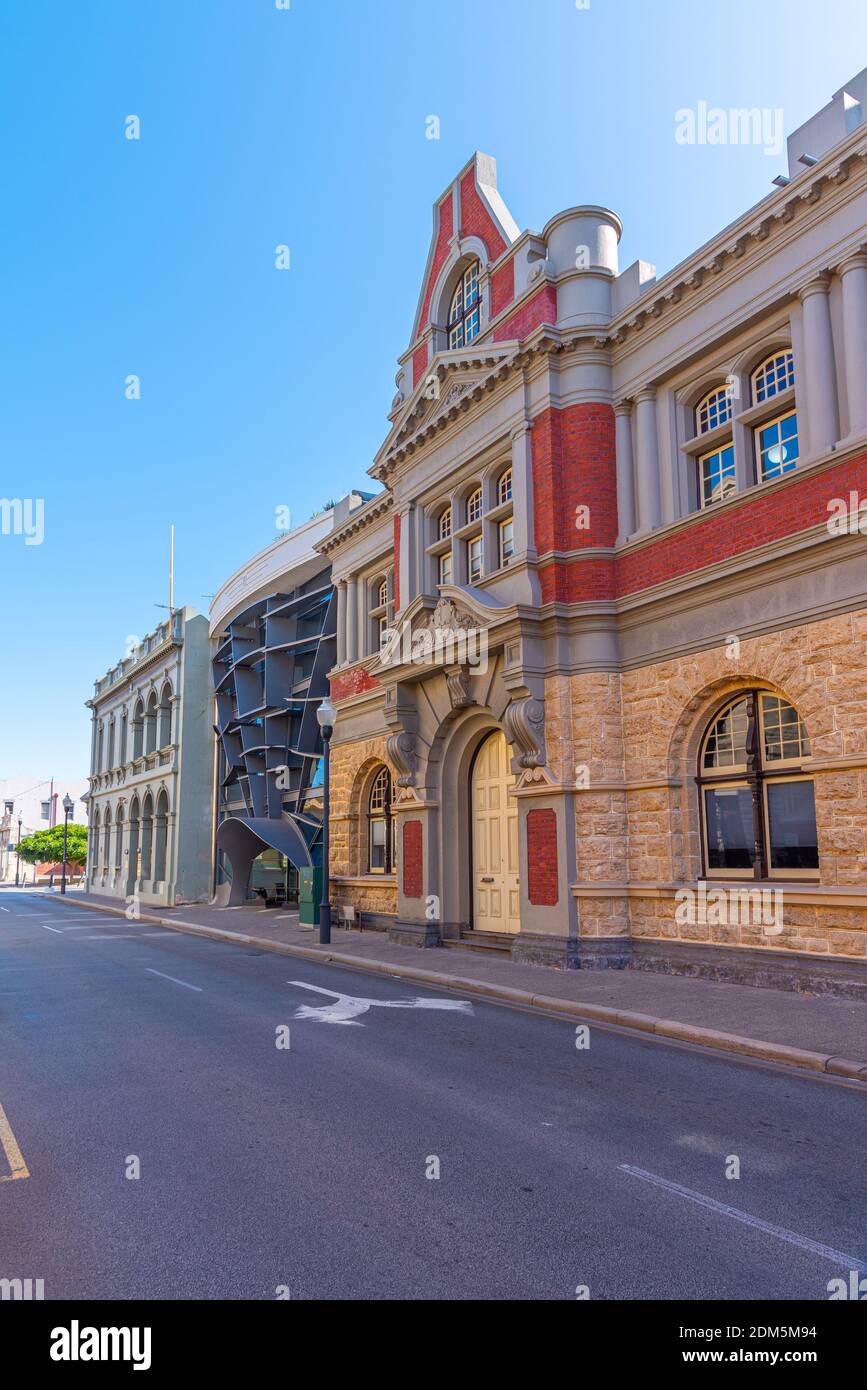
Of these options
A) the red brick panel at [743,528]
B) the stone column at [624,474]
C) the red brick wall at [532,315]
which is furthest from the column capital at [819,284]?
the red brick wall at [532,315]

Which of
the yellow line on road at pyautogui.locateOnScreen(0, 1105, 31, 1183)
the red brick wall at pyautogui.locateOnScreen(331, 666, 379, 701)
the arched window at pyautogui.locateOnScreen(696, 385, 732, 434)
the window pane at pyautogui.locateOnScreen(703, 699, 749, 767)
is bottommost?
the yellow line on road at pyautogui.locateOnScreen(0, 1105, 31, 1183)

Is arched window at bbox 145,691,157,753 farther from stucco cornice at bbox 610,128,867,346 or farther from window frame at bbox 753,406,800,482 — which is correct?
window frame at bbox 753,406,800,482

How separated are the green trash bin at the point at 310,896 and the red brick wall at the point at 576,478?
10.9m

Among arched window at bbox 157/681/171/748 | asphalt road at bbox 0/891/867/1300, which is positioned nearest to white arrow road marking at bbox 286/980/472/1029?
asphalt road at bbox 0/891/867/1300

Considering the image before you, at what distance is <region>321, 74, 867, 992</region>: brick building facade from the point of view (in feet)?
36.6

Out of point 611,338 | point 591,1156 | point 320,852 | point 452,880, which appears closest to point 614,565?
point 611,338

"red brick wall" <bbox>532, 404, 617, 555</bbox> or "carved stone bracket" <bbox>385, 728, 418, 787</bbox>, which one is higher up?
"red brick wall" <bbox>532, 404, 617, 555</bbox>

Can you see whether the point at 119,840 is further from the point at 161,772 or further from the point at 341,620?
the point at 341,620

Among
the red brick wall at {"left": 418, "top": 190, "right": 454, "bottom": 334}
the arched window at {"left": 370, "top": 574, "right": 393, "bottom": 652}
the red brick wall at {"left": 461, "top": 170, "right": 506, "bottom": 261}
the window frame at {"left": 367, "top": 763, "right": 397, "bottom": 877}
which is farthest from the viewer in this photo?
the arched window at {"left": 370, "top": 574, "right": 393, "bottom": 652}

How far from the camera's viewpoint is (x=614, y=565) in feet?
47.9

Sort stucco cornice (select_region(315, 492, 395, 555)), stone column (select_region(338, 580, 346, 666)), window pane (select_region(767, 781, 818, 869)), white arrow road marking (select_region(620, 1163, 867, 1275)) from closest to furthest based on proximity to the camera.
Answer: white arrow road marking (select_region(620, 1163, 867, 1275)) < window pane (select_region(767, 781, 818, 869)) < stucco cornice (select_region(315, 492, 395, 555)) < stone column (select_region(338, 580, 346, 666))

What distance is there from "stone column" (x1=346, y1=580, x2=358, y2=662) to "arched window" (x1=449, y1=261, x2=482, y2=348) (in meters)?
7.06

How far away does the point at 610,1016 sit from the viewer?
990 centimetres

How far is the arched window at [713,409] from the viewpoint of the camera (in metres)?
13.4
